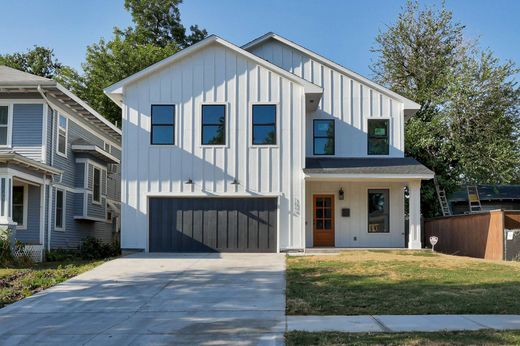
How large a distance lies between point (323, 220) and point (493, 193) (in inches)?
572

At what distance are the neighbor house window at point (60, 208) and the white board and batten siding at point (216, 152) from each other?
114 inches

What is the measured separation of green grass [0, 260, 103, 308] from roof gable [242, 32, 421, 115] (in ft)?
35.2

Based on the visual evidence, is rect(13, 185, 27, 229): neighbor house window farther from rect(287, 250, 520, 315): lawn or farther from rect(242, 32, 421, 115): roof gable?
rect(242, 32, 421, 115): roof gable

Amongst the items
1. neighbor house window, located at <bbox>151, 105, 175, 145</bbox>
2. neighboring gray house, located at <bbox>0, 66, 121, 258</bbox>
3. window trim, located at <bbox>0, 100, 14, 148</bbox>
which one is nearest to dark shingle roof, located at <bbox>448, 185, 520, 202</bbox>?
neighbor house window, located at <bbox>151, 105, 175, 145</bbox>

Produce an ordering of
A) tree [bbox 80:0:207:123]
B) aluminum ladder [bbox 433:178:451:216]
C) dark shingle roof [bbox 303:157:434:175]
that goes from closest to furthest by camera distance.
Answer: dark shingle roof [bbox 303:157:434:175]
aluminum ladder [bbox 433:178:451:216]
tree [bbox 80:0:207:123]

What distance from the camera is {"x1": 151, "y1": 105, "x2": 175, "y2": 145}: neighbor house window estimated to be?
18312 millimetres

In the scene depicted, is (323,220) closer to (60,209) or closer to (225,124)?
(225,124)

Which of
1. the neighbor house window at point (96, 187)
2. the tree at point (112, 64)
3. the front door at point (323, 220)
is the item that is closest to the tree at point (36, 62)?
the tree at point (112, 64)

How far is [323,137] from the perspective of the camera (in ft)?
67.4

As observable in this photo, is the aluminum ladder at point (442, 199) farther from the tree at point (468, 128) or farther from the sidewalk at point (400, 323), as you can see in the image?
the sidewalk at point (400, 323)

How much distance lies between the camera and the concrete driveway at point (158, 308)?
7758mm

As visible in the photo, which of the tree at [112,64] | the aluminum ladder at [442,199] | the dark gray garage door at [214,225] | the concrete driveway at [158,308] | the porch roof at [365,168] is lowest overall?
the concrete driveway at [158,308]

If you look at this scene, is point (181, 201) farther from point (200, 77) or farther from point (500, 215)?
point (500, 215)

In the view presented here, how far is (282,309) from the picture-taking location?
31.2ft
